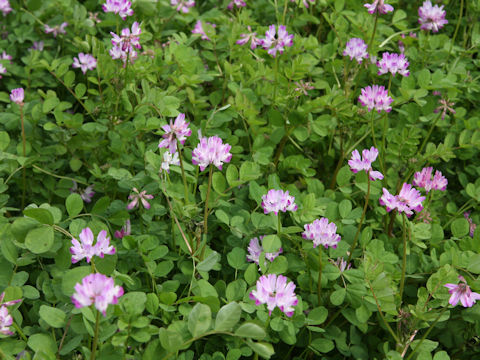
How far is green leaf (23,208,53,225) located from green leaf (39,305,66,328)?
250 millimetres

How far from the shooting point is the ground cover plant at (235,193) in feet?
5.00

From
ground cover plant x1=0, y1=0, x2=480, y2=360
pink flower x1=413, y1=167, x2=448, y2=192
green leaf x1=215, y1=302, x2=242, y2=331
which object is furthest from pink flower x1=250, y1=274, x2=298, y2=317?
pink flower x1=413, y1=167, x2=448, y2=192

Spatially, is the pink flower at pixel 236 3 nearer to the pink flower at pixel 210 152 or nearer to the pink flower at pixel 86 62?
the pink flower at pixel 86 62

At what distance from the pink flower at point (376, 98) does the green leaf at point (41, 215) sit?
1.19m

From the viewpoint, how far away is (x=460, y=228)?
1928mm

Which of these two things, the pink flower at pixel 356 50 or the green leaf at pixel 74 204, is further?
the pink flower at pixel 356 50

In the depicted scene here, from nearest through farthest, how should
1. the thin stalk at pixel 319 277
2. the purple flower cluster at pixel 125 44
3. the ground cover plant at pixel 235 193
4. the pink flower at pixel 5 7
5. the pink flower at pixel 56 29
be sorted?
the ground cover plant at pixel 235 193, the thin stalk at pixel 319 277, the purple flower cluster at pixel 125 44, the pink flower at pixel 56 29, the pink flower at pixel 5 7

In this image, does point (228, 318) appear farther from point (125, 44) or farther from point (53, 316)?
point (125, 44)

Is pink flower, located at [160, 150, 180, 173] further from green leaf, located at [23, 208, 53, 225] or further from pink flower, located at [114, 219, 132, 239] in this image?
green leaf, located at [23, 208, 53, 225]

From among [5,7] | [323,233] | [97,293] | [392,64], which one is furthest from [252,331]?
[5,7]

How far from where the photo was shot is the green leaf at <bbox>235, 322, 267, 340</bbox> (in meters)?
1.29

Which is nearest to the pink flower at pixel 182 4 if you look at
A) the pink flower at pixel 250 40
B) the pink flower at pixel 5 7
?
the pink flower at pixel 250 40

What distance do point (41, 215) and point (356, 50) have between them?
58.7 inches

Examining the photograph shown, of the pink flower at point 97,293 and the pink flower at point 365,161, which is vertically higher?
the pink flower at point 97,293
